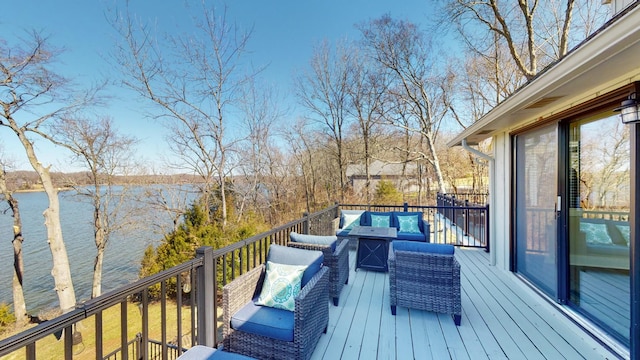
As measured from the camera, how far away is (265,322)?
2041 millimetres

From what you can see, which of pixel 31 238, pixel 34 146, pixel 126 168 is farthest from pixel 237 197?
pixel 31 238

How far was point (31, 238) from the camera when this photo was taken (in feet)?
36.0

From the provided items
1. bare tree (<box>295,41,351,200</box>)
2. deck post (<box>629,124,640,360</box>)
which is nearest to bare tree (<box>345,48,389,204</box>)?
bare tree (<box>295,41,351,200</box>)

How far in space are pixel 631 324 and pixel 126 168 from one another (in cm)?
1382

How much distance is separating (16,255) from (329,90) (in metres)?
13.2

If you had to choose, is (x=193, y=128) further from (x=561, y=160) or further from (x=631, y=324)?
(x=631, y=324)

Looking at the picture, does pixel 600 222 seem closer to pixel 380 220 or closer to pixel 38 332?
pixel 380 220

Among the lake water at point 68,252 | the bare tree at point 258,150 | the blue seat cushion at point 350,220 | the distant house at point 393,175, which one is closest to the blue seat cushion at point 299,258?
the blue seat cushion at point 350,220

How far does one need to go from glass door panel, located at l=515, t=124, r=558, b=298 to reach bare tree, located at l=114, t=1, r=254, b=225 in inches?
323

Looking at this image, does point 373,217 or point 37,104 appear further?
point 37,104

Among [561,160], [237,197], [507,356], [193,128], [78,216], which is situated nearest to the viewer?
[507,356]

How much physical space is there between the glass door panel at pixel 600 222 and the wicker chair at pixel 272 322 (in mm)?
→ 2410

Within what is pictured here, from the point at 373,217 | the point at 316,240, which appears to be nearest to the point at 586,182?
the point at 316,240

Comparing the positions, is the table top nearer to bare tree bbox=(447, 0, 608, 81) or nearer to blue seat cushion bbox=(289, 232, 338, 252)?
blue seat cushion bbox=(289, 232, 338, 252)
